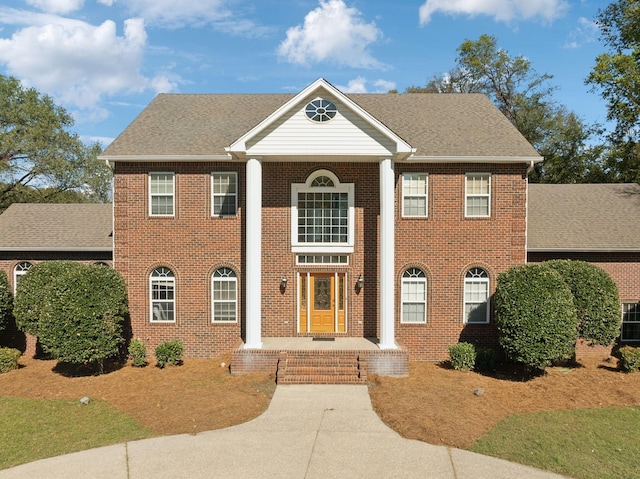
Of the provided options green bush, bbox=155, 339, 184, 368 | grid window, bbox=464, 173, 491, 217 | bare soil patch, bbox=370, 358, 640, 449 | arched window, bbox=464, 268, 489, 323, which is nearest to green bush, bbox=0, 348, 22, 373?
green bush, bbox=155, 339, 184, 368

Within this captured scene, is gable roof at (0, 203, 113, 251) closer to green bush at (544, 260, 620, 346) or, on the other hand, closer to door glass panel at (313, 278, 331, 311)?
door glass panel at (313, 278, 331, 311)

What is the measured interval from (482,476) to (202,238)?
11.5 meters

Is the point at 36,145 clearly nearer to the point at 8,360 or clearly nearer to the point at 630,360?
the point at 8,360

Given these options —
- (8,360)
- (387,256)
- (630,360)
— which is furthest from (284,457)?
(630,360)

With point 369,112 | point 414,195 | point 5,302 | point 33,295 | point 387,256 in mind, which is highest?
point 369,112

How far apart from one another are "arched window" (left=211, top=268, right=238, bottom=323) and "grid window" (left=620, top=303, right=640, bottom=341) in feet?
48.3

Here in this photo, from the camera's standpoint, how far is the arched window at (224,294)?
52.2 feet

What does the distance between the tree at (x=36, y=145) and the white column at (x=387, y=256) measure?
28.8 metres

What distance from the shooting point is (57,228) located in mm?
18188

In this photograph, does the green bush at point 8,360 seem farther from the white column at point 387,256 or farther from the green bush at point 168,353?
the white column at point 387,256

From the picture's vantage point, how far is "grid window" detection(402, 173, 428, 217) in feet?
51.9

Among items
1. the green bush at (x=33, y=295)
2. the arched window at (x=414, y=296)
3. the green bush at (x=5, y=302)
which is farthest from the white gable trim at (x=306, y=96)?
the green bush at (x=5, y=302)

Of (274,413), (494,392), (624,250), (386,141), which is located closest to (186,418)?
(274,413)

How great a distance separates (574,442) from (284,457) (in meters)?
6.10
